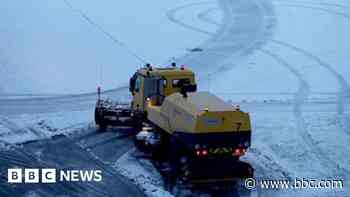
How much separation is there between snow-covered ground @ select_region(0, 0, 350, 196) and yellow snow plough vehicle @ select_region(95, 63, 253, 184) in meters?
0.88

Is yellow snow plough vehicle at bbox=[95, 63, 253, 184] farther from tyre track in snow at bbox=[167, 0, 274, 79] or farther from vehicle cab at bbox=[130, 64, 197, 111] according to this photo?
tyre track in snow at bbox=[167, 0, 274, 79]

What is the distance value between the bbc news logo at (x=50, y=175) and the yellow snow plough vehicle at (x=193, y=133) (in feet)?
7.30

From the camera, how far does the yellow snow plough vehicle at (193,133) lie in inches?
681

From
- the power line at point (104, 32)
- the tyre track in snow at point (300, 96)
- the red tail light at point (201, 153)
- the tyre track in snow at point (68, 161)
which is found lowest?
the tyre track in snow at point (68, 161)

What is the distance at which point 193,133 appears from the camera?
17.2m

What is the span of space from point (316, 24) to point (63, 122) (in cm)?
2702

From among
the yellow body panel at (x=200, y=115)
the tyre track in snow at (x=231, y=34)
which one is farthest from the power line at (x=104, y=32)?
the yellow body panel at (x=200, y=115)

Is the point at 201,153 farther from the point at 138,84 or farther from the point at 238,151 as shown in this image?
the point at 138,84

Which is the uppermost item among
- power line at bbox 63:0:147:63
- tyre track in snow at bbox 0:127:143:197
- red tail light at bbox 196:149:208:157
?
power line at bbox 63:0:147:63

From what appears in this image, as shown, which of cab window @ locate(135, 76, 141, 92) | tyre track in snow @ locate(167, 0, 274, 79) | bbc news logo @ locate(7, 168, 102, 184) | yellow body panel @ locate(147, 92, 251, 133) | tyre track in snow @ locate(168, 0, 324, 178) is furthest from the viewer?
tyre track in snow @ locate(167, 0, 274, 79)

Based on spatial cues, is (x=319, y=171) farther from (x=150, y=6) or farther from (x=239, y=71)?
(x=150, y=6)

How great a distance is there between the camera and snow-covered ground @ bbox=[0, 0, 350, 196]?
22297 millimetres

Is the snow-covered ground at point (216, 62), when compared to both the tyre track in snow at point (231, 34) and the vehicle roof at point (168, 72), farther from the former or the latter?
the vehicle roof at point (168, 72)

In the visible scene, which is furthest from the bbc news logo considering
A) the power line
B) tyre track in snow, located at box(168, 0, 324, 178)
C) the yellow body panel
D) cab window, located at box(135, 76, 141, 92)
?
the power line
